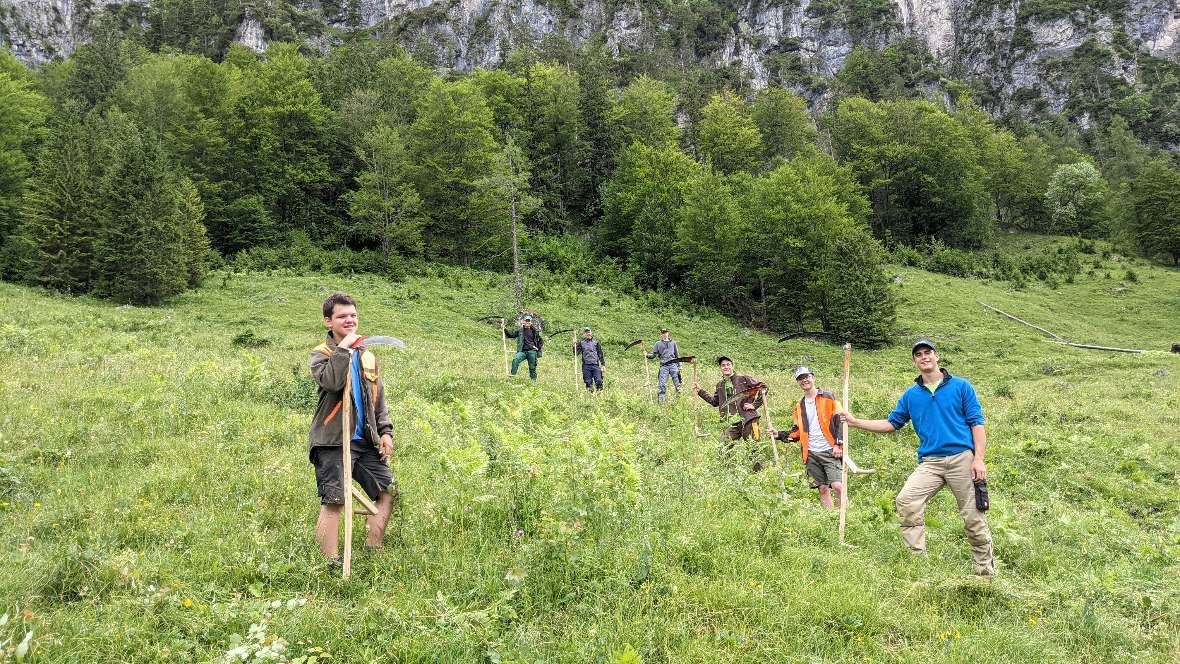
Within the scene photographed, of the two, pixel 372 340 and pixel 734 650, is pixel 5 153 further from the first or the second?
pixel 734 650

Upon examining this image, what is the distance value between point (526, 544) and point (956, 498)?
181 inches

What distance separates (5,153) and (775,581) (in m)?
50.0

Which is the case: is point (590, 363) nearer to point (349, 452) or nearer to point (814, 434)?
point (814, 434)

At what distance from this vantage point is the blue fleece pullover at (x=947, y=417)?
647cm

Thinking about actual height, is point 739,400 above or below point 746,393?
below

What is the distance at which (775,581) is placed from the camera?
520 centimetres

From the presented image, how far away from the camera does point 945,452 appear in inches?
257

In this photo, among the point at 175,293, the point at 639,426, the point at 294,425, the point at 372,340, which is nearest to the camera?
the point at 372,340

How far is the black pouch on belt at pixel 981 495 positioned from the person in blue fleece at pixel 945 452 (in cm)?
5

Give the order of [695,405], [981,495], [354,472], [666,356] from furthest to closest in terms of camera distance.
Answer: [666,356] → [695,405] → [981,495] → [354,472]

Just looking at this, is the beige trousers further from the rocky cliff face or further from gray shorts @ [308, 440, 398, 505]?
the rocky cliff face

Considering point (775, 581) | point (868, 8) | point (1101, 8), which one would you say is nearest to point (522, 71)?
point (775, 581)

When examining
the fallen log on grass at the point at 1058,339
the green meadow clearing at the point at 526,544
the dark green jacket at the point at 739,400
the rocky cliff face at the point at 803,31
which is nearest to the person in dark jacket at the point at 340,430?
the green meadow clearing at the point at 526,544

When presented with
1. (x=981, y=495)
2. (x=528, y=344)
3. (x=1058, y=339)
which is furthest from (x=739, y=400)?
(x=1058, y=339)
